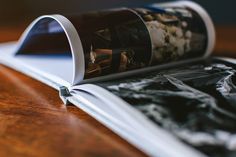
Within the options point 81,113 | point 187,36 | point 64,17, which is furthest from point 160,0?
point 81,113

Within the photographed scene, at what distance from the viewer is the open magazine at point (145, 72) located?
0.43m

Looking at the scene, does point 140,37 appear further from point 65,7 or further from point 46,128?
point 65,7

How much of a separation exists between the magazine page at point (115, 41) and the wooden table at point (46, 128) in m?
0.05

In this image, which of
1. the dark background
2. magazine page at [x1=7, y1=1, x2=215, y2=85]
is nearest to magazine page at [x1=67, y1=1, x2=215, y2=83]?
magazine page at [x1=7, y1=1, x2=215, y2=85]

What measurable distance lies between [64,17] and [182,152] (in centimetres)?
34

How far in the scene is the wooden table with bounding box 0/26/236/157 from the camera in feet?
1.44

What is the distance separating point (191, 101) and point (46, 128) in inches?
8.0

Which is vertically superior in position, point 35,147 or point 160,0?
point 160,0

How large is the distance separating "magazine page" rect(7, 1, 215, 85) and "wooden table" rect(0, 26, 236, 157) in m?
0.05

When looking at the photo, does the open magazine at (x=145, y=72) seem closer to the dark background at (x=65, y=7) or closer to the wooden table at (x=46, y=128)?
the wooden table at (x=46, y=128)

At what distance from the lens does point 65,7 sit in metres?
1.28

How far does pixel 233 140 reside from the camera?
408 millimetres

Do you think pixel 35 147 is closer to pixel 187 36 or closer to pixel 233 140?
pixel 233 140

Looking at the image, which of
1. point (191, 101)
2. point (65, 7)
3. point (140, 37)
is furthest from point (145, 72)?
point (65, 7)
